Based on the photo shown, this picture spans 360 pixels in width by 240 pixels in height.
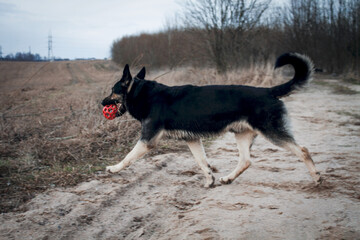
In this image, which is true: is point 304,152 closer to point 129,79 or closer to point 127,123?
point 129,79

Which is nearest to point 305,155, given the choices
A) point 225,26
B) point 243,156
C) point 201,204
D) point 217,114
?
point 243,156

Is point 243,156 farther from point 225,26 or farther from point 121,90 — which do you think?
point 225,26

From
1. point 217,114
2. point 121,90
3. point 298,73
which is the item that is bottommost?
point 217,114

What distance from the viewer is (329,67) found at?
24219 mm

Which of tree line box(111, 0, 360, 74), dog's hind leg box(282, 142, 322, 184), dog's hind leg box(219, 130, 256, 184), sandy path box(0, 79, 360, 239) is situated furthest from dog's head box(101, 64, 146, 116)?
tree line box(111, 0, 360, 74)

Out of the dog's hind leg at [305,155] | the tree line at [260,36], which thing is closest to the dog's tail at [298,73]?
the dog's hind leg at [305,155]

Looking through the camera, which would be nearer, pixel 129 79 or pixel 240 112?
pixel 240 112

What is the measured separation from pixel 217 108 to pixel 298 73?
48.2 inches

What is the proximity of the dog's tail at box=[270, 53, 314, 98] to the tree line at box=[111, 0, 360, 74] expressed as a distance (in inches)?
341

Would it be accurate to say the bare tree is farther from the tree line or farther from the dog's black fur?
the dog's black fur

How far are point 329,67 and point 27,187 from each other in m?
26.0

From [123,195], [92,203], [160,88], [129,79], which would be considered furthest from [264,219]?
[129,79]

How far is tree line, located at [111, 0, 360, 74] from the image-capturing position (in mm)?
16797

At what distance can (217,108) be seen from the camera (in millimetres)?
3871
